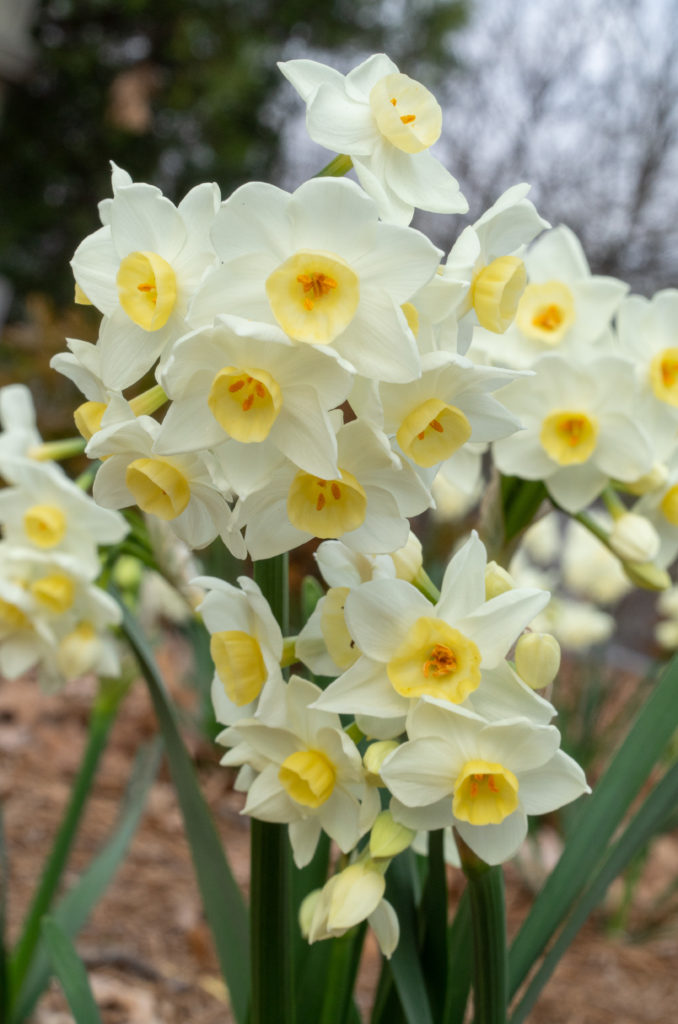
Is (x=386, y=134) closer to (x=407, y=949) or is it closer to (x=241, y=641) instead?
(x=241, y=641)

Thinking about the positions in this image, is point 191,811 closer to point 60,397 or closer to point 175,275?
point 175,275

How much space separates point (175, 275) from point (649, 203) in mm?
6439

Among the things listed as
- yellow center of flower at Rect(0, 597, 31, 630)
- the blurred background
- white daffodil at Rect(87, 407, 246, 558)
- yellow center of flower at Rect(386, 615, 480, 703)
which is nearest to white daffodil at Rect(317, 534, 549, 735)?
yellow center of flower at Rect(386, 615, 480, 703)

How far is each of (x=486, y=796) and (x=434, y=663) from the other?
10cm

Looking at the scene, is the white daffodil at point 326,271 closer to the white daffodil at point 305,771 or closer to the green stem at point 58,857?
the white daffodil at point 305,771

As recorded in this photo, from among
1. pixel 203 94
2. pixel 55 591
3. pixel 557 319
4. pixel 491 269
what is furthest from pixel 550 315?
pixel 203 94

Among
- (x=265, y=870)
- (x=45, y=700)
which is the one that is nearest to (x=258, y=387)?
(x=265, y=870)

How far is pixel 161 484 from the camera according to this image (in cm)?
64

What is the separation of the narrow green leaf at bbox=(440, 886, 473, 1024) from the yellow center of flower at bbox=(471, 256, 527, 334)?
54cm

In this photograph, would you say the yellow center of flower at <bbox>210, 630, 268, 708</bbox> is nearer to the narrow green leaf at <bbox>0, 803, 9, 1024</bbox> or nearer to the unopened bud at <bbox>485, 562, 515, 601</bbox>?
the unopened bud at <bbox>485, 562, 515, 601</bbox>

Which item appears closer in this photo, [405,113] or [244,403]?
[244,403]

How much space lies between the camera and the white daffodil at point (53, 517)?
43.9 inches

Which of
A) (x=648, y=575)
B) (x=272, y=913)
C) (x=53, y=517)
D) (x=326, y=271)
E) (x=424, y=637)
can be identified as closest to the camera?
(x=326, y=271)

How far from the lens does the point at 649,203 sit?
6332 mm
